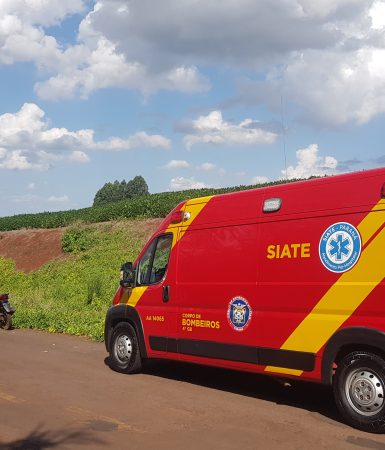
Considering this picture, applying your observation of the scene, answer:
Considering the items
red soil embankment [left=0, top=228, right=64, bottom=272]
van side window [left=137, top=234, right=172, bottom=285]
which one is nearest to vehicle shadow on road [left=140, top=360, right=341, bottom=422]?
van side window [left=137, top=234, right=172, bottom=285]

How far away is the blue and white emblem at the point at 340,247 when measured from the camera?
5.79m

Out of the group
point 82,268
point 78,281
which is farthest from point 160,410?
point 82,268

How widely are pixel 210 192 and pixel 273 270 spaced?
29.3 m

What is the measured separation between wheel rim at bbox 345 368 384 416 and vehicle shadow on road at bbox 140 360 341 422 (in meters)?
0.47

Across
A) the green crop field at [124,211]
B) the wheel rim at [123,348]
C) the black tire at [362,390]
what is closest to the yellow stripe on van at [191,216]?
the wheel rim at [123,348]

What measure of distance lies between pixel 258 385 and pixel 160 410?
1859mm

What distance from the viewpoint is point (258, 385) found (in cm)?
774

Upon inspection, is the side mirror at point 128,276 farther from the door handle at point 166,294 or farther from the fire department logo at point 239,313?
the fire department logo at point 239,313

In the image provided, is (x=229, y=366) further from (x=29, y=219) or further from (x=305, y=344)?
(x=29, y=219)

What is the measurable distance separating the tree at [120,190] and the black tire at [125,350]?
91707 millimetres

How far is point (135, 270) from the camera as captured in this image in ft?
27.8

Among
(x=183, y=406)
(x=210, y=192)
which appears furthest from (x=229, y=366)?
(x=210, y=192)

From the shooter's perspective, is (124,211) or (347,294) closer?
(347,294)

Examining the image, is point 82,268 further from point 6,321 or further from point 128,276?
point 128,276
